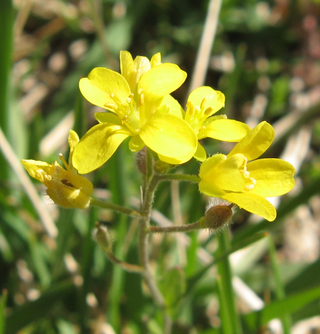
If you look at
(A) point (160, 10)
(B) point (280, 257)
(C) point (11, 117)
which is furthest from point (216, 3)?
(B) point (280, 257)

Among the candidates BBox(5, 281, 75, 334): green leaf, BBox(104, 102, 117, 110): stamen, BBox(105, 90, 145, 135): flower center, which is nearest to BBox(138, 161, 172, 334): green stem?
BBox(105, 90, 145, 135): flower center

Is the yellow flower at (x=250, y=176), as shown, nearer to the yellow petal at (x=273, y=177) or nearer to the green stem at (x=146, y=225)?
the yellow petal at (x=273, y=177)

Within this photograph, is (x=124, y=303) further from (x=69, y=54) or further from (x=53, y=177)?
(x=69, y=54)

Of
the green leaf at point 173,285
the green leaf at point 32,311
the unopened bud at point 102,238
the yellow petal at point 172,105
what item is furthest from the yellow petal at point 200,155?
the green leaf at point 32,311

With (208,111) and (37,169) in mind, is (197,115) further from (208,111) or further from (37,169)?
(37,169)

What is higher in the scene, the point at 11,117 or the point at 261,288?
the point at 11,117

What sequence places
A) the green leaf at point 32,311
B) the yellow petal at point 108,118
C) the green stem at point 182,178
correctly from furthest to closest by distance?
1. the green leaf at point 32,311
2. the yellow petal at point 108,118
3. the green stem at point 182,178

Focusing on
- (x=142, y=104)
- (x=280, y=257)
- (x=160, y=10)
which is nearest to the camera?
(x=142, y=104)
